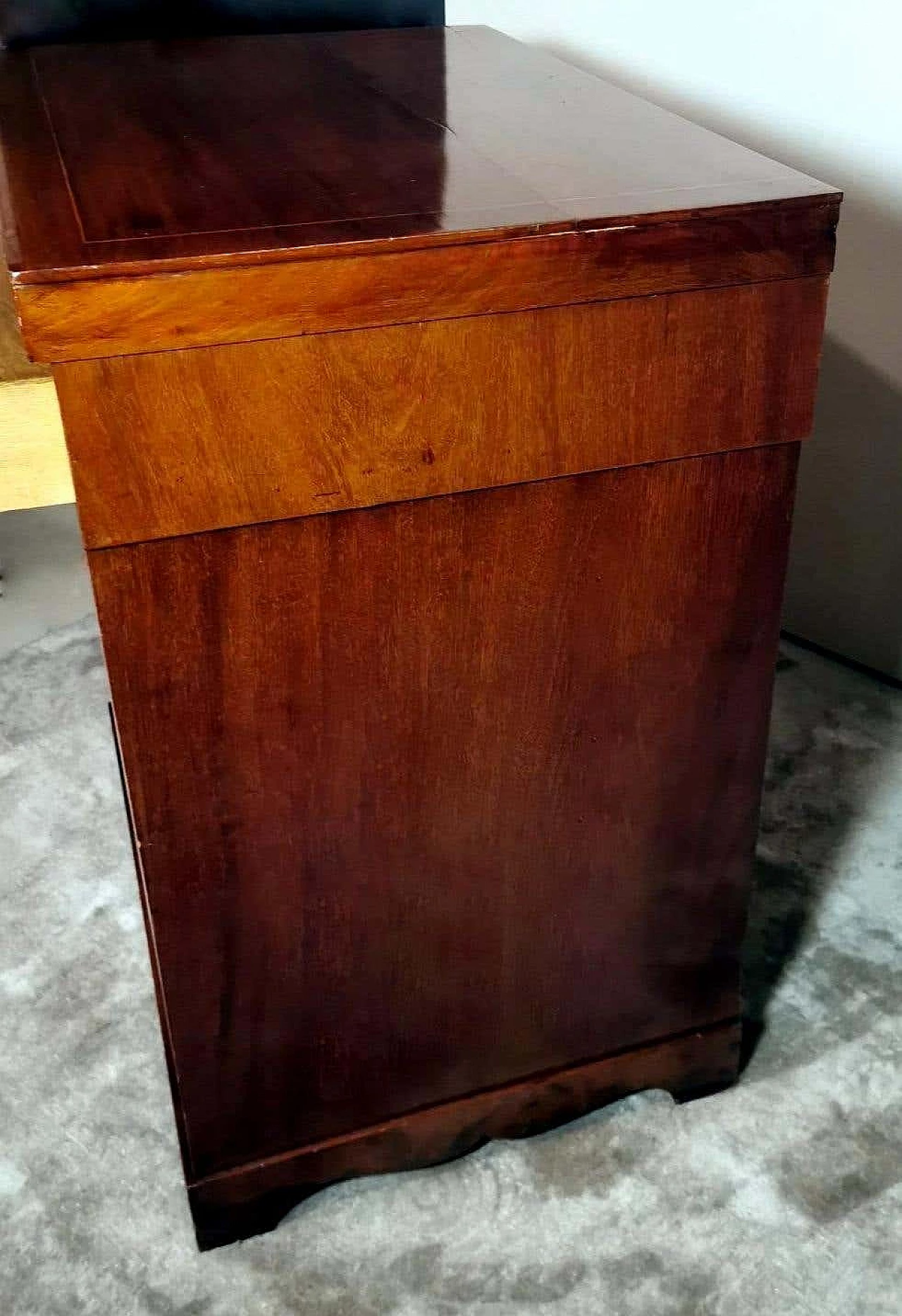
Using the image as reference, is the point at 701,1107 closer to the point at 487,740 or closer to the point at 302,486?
the point at 487,740

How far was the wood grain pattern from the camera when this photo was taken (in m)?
0.78

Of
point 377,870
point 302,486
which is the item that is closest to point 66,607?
point 377,870

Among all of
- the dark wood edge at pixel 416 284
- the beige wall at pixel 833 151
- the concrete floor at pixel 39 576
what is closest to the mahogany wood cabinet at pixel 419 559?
the dark wood edge at pixel 416 284

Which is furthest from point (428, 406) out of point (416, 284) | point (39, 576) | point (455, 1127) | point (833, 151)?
point (39, 576)

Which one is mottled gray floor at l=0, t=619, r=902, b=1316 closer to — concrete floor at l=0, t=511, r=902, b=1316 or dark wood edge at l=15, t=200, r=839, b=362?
concrete floor at l=0, t=511, r=902, b=1316

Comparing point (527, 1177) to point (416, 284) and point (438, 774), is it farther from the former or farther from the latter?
point (416, 284)

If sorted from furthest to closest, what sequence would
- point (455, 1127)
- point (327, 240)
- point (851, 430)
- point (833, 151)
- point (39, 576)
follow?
point (39, 576)
point (851, 430)
point (833, 151)
point (455, 1127)
point (327, 240)

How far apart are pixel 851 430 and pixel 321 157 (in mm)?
964

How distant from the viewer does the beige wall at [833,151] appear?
145 centimetres

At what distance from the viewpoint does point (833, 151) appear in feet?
4.91

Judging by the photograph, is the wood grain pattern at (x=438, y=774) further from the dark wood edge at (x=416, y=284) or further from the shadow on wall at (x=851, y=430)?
the shadow on wall at (x=851, y=430)

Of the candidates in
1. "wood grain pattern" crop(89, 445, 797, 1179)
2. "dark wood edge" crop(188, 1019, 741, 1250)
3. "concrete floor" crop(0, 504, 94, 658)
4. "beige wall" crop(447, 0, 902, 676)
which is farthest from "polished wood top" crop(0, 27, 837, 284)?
"concrete floor" crop(0, 504, 94, 658)

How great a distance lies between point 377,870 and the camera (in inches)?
35.3

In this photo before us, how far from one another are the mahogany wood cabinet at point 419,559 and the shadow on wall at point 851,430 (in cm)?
58
